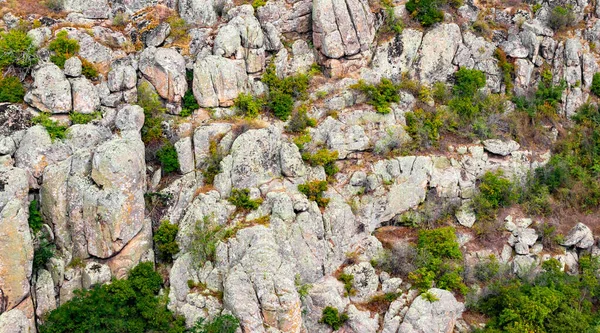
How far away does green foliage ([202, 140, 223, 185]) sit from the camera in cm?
2791

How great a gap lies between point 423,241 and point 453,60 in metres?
12.3

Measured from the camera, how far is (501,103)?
112ft

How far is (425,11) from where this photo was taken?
34.3 metres

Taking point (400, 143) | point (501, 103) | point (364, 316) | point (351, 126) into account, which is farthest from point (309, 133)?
point (501, 103)

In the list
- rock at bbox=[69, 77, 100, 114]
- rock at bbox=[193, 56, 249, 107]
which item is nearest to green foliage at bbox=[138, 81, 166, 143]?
rock at bbox=[193, 56, 249, 107]

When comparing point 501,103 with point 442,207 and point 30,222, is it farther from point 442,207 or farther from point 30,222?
point 30,222

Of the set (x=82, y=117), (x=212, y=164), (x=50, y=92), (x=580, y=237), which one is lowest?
(x=580, y=237)

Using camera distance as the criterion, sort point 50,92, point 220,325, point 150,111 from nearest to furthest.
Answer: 1. point 220,325
2. point 50,92
3. point 150,111

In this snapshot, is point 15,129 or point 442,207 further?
point 442,207

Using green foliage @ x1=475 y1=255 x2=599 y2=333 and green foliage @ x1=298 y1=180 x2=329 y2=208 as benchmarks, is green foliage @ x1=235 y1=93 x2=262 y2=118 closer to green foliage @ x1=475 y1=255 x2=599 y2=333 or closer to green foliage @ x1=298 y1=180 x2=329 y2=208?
green foliage @ x1=298 y1=180 x2=329 y2=208

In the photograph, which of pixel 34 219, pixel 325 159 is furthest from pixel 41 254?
pixel 325 159

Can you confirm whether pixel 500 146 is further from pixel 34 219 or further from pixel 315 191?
pixel 34 219

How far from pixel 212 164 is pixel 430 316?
41.9ft

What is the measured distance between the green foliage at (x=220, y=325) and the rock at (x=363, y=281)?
623cm
